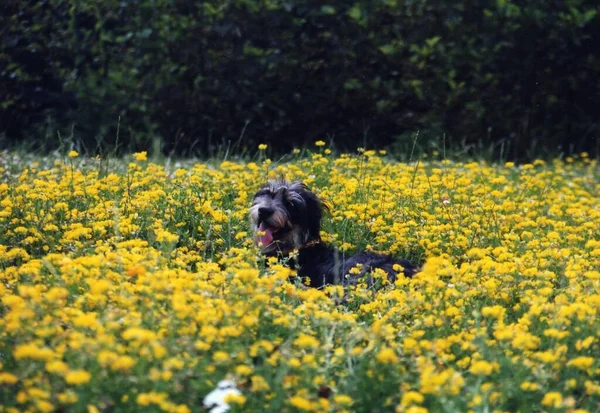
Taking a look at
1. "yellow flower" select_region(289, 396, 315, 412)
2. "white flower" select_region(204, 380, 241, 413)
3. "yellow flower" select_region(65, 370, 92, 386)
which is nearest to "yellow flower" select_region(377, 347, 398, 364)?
"yellow flower" select_region(289, 396, 315, 412)

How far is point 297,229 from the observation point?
5723mm

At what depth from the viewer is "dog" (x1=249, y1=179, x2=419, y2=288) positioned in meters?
5.52

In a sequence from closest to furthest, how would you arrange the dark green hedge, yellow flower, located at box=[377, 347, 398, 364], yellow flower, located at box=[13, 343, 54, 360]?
yellow flower, located at box=[13, 343, 54, 360], yellow flower, located at box=[377, 347, 398, 364], the dark green hedge

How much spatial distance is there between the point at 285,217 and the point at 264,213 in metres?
0.13

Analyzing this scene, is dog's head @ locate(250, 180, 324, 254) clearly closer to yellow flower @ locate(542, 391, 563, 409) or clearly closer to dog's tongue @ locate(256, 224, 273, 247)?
dog's tongue @ locate(256, 224, 273, 247)

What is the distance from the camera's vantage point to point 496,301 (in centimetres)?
462

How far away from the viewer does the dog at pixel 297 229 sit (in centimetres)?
552

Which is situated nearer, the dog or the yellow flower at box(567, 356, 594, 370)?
the yellow flower at box(567, 356, 594, 370)

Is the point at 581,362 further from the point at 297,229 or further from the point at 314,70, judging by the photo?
the point at 314,70

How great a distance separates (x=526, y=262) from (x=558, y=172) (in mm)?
3708

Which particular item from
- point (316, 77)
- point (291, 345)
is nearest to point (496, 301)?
point (291, 345)

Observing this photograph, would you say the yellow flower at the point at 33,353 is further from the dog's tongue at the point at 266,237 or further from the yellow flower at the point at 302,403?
the dog's tongue at the point at 266,237

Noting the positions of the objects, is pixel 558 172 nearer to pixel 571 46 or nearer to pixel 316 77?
pixel 571 46

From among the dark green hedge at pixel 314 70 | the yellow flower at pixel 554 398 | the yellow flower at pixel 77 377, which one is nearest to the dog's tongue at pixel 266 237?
the yellow flower at pixel 554 398
